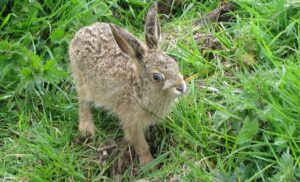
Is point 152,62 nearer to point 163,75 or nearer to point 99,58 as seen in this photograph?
point 163,75

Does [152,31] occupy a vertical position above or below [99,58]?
above

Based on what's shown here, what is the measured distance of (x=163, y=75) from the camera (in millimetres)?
4367

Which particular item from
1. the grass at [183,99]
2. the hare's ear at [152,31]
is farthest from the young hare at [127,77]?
the grass at [183,99]

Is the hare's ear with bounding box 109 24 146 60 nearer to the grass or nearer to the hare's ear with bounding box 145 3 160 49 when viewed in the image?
the hare's ear with bounding box 145 3 160 49

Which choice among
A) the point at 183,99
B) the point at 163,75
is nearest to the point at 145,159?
the point at 183,99

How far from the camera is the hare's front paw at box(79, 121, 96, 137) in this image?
483 cm

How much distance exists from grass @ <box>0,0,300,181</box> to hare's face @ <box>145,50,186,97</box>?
315 millimetres

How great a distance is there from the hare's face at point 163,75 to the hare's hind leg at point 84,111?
687 mm

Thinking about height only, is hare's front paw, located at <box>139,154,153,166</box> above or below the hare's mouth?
below

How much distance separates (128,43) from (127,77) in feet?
1.07

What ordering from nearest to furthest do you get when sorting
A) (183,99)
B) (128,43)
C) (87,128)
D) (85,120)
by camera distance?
(128,43), (183,99), (87,128), (85,120)

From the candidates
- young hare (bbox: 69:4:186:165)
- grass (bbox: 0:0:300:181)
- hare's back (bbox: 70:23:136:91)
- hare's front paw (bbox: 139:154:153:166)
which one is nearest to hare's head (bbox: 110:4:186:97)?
young hare (bbox: 69:4:186:165)

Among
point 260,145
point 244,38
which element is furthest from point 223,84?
point 260,145

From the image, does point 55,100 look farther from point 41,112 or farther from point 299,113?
point 299,113
